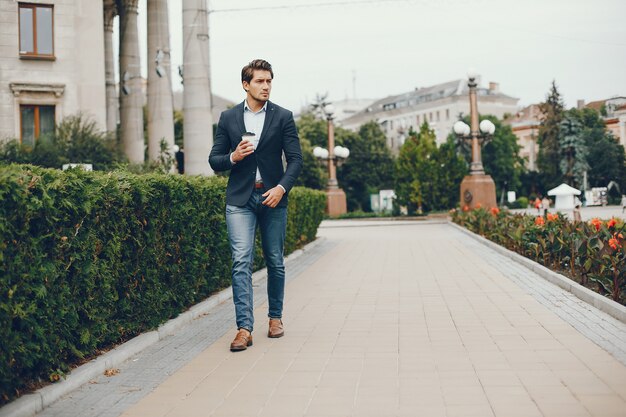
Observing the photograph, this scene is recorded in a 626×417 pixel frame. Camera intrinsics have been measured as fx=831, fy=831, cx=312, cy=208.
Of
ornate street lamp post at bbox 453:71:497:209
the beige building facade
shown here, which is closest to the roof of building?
the beige building facade

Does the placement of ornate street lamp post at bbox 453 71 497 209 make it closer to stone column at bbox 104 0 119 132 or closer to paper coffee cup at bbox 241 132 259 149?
stone column at bbox 104 0 119 132

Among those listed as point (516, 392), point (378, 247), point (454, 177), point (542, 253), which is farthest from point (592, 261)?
point (454, 177)

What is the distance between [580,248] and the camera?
11.3 m

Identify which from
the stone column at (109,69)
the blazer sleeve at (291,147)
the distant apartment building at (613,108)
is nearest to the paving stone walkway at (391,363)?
the blazer sleeve at (291,147)

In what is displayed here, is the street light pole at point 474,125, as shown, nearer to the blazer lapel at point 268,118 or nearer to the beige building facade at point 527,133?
the blazer lapel at point 268,118

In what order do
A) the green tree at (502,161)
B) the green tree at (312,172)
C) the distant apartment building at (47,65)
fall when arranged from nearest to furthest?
the distant apartment building at (47,65)
the green tree at (312,172)
the green tree at (502,161)

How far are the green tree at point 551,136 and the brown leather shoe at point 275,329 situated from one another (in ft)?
273

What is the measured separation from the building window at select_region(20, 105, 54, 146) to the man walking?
74.8ft

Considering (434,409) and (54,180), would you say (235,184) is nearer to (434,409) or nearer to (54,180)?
(54,180)

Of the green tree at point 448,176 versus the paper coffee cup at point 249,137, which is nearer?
the paper coffee cup at point 249,137

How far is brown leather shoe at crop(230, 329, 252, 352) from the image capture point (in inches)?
273

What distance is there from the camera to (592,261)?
1060cm

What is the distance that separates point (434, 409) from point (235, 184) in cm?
304

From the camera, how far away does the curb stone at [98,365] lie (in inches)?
194
